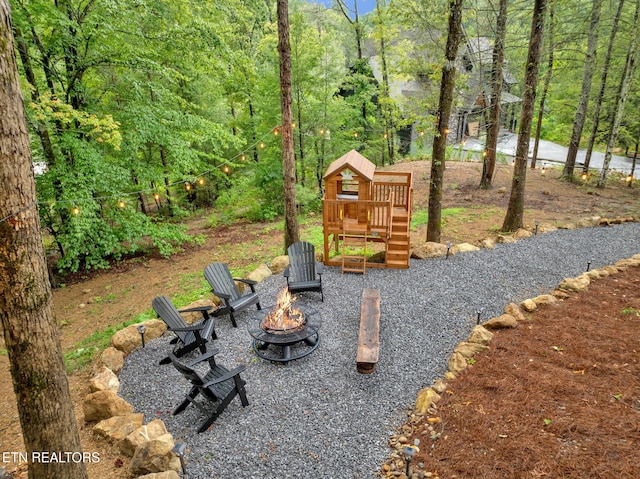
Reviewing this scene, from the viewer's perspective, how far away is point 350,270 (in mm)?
7184

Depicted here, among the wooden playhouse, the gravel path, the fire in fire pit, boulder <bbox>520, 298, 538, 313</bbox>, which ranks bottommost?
the gravel path

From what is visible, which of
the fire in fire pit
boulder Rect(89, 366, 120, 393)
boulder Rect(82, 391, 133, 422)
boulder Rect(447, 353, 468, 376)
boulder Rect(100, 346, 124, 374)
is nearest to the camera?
boulder Rect(82, 391, 133, 422)

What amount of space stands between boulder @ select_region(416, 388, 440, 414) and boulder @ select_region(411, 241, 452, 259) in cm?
401

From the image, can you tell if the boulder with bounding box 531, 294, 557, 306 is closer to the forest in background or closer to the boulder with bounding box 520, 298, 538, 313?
the boulder with bounding box 520, 298, 538, 313

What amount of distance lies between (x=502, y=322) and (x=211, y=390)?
13.5 ft

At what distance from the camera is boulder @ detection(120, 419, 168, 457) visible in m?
3.33

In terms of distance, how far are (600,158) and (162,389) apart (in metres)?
24.6

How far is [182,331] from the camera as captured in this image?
4.67m

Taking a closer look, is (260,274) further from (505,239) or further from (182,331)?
(505,239)

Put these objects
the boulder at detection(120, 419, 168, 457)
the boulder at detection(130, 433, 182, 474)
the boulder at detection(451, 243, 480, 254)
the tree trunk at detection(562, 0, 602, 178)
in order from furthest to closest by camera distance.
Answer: the tree trunk at detection(562, 0, 602, 178) → the boulder at detection(451, 243, 480, 254) → the boulder at detection(120, 419, 168, 457) → the boulder at detection(130, 433, 182, 474)

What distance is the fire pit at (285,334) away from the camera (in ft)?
15.6

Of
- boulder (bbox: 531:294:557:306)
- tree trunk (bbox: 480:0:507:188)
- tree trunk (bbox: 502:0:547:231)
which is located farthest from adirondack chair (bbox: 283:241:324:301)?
tree trunk (bbox: 480:0:507:188)

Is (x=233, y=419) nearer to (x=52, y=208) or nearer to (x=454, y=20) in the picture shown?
(x=52, y=208)

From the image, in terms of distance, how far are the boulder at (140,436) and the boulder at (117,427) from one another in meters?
0.15
